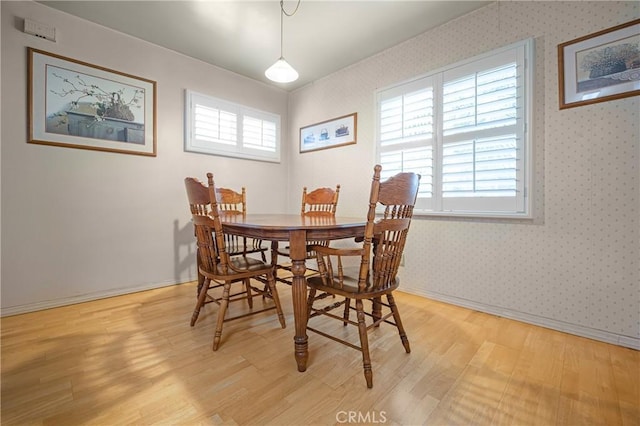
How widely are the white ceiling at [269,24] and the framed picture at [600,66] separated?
818 millimetres

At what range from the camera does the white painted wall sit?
2178mm

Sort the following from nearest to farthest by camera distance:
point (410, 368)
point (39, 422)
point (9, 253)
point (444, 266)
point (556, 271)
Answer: point (39, 422) < point (410, 368) < point (556, 271) < point (9, 253) < point (444, 266)

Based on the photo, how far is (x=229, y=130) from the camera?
11.2ft

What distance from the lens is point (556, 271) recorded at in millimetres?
1960

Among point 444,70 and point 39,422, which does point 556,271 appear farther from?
point 39,422

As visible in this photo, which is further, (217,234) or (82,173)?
(82,173)

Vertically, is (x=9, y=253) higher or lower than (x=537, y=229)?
lower

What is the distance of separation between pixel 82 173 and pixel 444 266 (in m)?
3.37

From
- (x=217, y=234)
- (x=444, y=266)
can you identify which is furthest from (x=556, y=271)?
(x=217, y=234)

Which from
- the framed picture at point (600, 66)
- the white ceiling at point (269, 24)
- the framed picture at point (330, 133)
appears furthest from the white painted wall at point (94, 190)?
the framed picture at point (600, 66)

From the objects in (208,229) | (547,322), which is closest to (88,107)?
(208,229)

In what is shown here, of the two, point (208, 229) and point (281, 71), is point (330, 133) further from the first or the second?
point (208, 229)

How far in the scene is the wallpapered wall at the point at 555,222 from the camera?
1.73 metres

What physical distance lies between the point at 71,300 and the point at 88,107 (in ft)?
5.64
